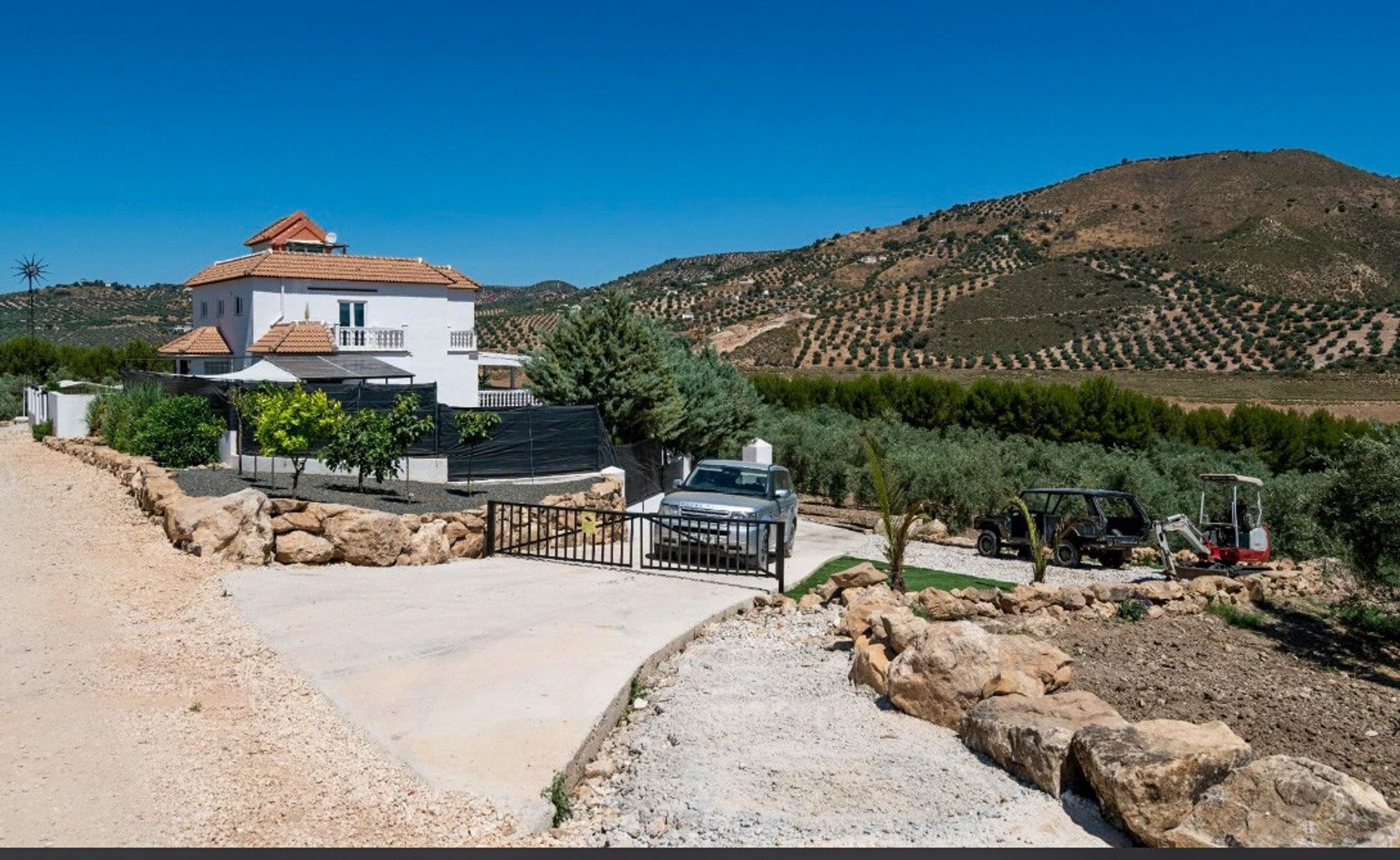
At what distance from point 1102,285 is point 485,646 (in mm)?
84576

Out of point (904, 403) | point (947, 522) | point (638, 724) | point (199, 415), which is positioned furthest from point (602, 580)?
point (904, 403)

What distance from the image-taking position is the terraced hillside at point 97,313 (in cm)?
8588

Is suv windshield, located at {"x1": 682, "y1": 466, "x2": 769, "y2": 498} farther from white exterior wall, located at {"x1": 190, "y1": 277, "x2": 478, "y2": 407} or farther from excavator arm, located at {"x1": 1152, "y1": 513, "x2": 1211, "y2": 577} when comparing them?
white exterior wall, located at {"x1": 190, "y1": 277, "x2": 478, "y2": 407}

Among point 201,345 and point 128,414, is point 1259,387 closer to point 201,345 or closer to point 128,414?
point 201,345

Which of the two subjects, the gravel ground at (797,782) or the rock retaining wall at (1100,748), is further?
the gravel ground at (797,782)

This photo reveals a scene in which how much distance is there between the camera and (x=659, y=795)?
6633 mm

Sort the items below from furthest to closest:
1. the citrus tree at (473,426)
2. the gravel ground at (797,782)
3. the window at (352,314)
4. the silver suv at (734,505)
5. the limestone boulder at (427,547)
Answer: the window at (352,314) < the citrus tree at (473,426) < the silver suv at (734,505) < the limestone boulder at (427,547) < the gravel ground at (797,782)

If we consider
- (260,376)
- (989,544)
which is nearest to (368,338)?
(260,376)

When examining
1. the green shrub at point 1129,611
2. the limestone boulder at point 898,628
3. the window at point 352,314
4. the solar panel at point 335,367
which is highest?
the window at point 352,314

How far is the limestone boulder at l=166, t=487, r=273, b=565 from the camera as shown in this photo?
13.2 meters

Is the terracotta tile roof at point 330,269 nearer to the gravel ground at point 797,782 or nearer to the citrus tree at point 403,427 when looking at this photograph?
the citrus tree at point 403,427

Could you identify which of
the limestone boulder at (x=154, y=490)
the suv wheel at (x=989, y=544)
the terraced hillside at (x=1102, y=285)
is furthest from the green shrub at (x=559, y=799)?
the terraced hillside at (x=1102, y=285)

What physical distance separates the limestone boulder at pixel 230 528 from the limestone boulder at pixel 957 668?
866cm

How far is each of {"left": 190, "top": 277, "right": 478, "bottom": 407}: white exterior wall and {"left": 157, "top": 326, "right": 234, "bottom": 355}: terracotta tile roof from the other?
38cm
